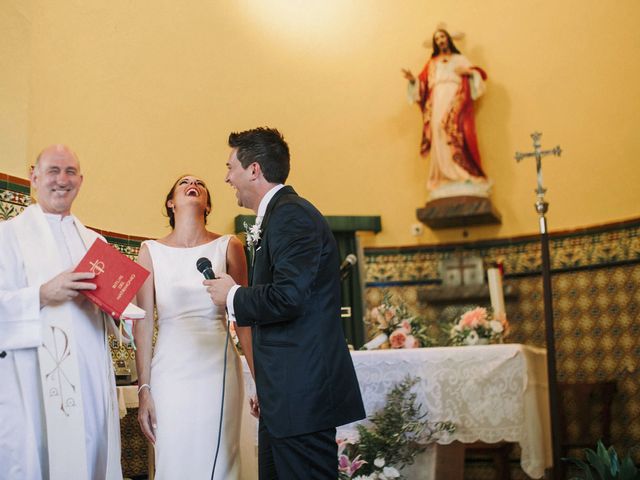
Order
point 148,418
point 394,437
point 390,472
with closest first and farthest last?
point 148,418
point 390,472
point 394,437

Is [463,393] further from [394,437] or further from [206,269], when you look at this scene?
[206,269]

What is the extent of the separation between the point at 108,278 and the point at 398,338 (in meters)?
2.70

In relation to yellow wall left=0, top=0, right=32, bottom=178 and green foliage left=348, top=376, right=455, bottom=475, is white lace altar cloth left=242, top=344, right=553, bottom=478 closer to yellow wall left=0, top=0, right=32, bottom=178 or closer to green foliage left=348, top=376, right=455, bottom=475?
green foliage left=348, top=376, right=455, bottom=475

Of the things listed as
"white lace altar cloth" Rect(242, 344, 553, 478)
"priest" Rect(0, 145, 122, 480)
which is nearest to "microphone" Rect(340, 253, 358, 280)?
"white lace altar cloth" Rect(242, 344, 553, 478)

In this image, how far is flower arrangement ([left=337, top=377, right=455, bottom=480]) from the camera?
4.33 meters

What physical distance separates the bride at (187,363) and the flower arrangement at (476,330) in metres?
2.27

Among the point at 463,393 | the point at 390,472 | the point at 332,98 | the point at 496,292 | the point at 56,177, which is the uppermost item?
the point at 332,98

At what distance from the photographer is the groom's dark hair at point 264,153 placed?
9.64 feet

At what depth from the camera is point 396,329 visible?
525cm

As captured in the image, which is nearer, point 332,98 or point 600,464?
point 600,464

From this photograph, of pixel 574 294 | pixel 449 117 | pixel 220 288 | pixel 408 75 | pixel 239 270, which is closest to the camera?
pixel 220 288

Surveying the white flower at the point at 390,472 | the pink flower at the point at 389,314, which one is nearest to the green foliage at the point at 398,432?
the white flower at the point at 390,472

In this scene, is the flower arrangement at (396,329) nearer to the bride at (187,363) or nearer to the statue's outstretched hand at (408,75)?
the bride at (187,363)

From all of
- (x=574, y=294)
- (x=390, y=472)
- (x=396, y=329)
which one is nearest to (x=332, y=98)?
(x=574, y=294)
